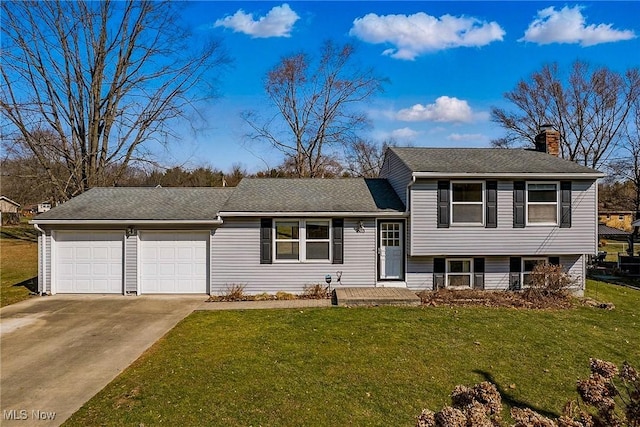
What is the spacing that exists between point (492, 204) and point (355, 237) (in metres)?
4.32

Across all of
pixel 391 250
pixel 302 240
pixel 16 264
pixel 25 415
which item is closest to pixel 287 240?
pixel 302 240

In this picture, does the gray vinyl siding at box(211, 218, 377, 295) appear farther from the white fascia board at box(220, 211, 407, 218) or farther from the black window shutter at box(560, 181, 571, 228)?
the black window shutter at box(560, 181, 571, 228)

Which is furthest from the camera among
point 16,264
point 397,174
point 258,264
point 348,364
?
point 16,264

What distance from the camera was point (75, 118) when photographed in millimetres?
21250

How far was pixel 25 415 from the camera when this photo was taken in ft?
15.5

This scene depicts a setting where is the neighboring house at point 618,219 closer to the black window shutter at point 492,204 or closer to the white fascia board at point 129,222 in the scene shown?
the black window shutter at point 492,204

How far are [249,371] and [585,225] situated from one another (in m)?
10.9

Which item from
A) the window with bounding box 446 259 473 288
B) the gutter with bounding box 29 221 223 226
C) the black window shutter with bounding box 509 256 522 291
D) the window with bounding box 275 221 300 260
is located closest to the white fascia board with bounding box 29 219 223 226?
the gutter with bounding box 29 221 223 226

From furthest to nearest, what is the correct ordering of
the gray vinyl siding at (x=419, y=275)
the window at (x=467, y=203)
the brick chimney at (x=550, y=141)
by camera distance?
the brick chimney at (x=550, y=141) → the gray vinyl siding at (x=419, y=275) → the window at (x=467, y=203)

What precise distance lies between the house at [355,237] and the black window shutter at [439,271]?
0.04m

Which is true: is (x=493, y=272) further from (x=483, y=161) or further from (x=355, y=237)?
(x=355, y=237)

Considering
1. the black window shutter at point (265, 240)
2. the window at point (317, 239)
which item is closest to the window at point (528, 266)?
the window at point (317, 239)

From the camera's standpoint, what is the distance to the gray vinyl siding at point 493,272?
11.4 metres

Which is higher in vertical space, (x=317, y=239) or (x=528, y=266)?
(x=317, y=239)
